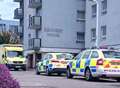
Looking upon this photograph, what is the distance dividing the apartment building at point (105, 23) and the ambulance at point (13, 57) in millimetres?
7554

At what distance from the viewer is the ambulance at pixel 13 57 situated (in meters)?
40.9

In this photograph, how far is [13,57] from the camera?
41.9 metres

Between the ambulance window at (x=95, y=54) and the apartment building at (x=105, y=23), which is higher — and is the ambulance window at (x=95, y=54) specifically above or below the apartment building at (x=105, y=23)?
below

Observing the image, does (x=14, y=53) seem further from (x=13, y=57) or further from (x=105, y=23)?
(x=105, y=23)

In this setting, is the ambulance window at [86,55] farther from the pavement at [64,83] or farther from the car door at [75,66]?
the pavement at [64,83]

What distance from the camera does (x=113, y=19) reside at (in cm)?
3934

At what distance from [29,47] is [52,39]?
6467 millimetres

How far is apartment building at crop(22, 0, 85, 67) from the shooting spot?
49.6 meters

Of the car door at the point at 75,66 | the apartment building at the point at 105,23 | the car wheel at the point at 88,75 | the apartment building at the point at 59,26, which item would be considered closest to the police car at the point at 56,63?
the car door at the point at 75,66

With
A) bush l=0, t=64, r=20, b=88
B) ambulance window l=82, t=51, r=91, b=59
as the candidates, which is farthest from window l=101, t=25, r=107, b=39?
bush l=0, t=64, r=20, b=88

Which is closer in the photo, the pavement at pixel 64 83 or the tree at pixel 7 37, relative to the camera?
the pavement at pixel 64 83

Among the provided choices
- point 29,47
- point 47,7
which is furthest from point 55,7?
point 29,47

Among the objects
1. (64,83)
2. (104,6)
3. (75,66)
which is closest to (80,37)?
(104,6)

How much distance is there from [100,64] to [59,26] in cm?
3063
